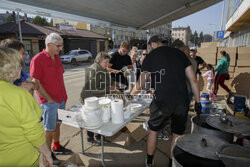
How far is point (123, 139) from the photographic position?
3062mm

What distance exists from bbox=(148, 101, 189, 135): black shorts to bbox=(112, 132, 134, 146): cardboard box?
0.91m

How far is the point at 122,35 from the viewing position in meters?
36.2

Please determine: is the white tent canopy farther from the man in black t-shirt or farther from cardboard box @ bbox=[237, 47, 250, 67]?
the man in black t-shirt

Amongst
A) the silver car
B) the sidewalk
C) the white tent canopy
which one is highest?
the white tent canopy

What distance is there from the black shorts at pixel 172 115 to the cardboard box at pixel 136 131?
93 centimetres

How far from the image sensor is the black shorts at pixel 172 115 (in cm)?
220

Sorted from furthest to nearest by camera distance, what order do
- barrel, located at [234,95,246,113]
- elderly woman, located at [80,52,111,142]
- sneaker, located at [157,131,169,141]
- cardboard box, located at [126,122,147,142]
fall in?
barrel, located at [234,95,246,113]
sneaker, located at [157,131,169,141]
cardboard box, located at [126,122,147,142]
elderly woman, located at [80,52,111,142]

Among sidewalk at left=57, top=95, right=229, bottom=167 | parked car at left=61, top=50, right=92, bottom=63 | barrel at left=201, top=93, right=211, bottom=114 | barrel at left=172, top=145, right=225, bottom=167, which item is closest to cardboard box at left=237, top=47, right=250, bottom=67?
barrel at left=201, top=93, right=211, bottom=114

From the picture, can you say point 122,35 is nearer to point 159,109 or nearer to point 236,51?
point 236,51

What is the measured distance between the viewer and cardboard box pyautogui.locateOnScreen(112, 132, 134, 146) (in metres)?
3.04

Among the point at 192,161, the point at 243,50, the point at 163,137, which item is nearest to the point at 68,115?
the point at 192,161

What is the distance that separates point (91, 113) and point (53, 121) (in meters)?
0.93

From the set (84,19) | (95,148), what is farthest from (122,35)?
(95,148)

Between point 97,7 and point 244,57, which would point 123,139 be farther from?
point 244,57
